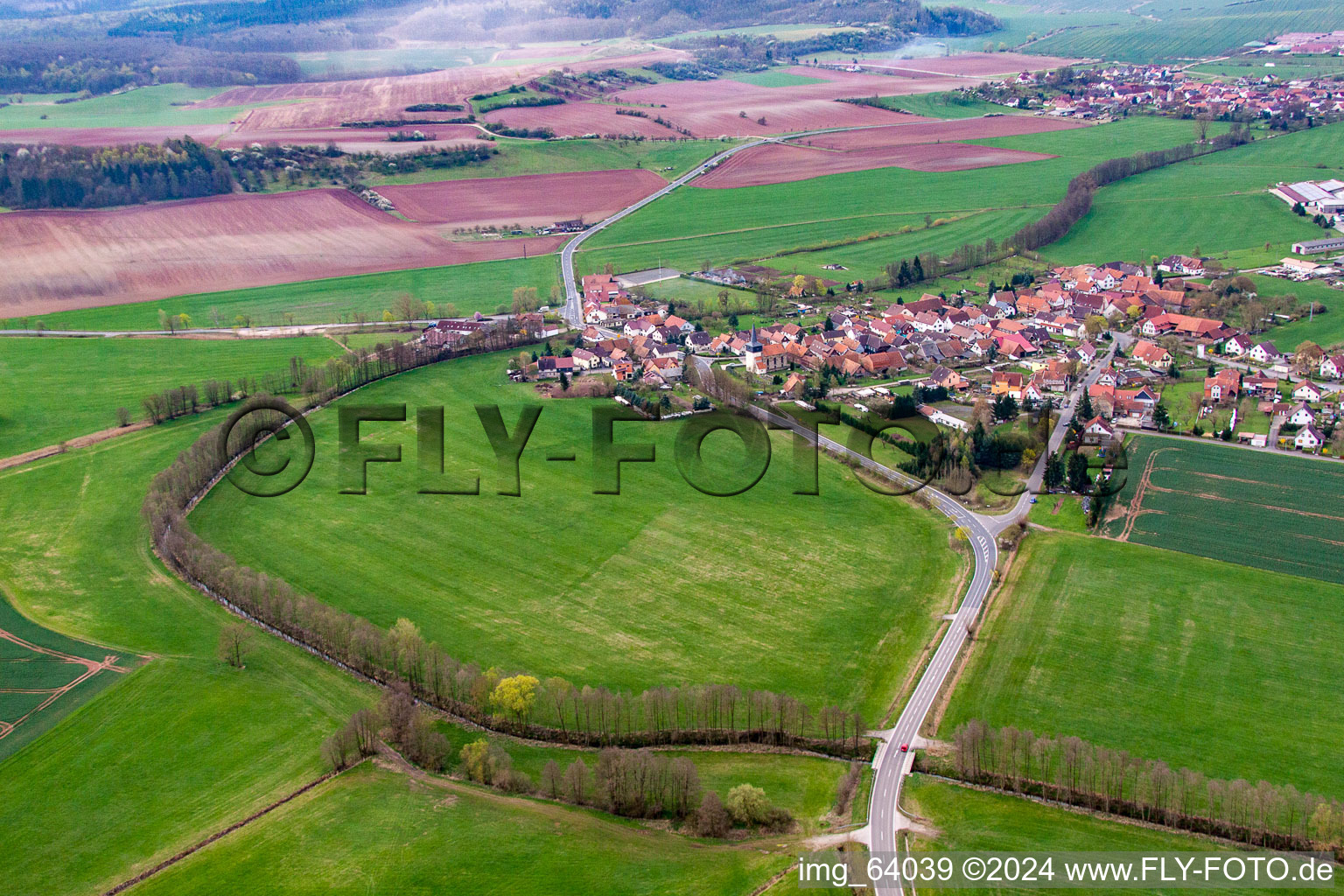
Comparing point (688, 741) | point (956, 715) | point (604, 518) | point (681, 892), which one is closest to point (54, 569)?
point (604, 518)

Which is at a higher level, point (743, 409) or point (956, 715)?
point (743, 409)

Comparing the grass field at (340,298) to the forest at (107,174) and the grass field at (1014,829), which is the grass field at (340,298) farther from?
the grass field at (1014,829)

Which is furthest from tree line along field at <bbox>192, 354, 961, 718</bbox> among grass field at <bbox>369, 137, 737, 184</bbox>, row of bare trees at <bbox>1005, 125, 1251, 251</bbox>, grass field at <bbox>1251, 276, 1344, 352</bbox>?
grass field at <bbox>369, 137, 737, 184</bbox>

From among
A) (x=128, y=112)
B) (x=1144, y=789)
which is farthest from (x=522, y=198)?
(x=1144, y=789)

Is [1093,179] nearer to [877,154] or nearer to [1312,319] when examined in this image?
[877,154]

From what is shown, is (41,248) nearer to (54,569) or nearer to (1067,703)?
(54,569)

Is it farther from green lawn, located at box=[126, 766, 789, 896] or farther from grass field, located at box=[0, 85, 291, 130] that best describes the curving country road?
grass field, located at box=[0, 85, 291, 130]
